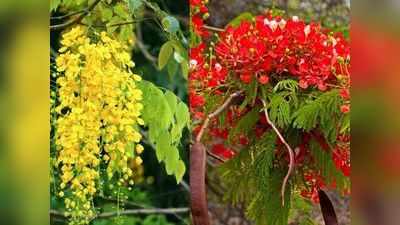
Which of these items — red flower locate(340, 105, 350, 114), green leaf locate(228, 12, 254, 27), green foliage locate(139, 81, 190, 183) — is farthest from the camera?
green leaf locate(228, 12, 254, 27)

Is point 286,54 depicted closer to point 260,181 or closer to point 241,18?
point 241,18

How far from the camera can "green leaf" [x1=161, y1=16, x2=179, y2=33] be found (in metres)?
1.68

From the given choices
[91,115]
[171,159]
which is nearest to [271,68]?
[171,159]

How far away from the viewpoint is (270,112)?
1677mm

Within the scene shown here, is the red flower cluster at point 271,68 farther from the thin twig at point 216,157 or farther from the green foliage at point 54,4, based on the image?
the green foliage at point 54,4

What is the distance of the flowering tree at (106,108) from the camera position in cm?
160

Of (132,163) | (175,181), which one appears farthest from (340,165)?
(132,163)

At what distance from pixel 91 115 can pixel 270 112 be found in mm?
517

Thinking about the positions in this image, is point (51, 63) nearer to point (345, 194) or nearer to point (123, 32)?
point (123, 32)

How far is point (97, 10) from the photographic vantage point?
5.45 ft

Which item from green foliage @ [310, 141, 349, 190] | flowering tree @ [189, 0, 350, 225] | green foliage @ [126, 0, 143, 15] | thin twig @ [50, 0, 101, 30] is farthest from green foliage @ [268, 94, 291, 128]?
thin twig @ [50, 0, 101, 30]

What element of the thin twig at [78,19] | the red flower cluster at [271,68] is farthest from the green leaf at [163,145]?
the thin twig at [78,19]

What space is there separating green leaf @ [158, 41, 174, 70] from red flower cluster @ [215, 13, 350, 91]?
0.16 metres

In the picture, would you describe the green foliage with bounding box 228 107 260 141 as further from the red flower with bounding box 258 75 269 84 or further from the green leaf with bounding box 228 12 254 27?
the green leaf with bounding box 228 12 254 27
